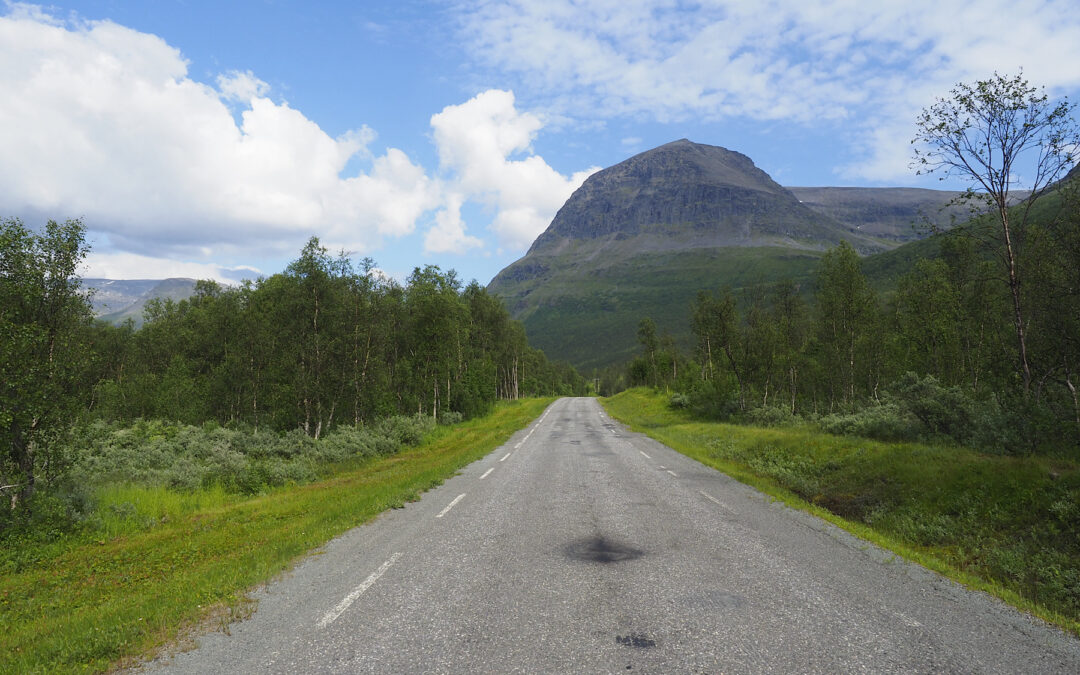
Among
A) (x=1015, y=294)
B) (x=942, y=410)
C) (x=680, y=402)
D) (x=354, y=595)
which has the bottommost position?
(x=680, y=402)

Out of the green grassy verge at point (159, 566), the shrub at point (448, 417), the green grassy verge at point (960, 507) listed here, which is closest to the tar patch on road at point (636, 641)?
the green grassy verge at point (159, 566)

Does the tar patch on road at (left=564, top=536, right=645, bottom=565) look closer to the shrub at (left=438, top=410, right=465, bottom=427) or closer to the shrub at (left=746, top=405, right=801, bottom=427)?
the shrub at (left=746, top=405, right=801, bottom=427)

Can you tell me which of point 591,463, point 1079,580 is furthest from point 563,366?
point 1079,580

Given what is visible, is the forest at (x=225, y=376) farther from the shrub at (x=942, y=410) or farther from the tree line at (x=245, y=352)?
the shrub at (x=942, y=410)

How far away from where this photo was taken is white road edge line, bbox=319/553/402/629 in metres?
5.16

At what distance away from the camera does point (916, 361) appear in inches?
1371

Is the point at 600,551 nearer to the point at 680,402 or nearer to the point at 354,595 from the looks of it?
the point at 354,595

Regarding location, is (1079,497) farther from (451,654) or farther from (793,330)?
(793,330)

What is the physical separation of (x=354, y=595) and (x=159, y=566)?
16.8 ft

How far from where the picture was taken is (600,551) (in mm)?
7391

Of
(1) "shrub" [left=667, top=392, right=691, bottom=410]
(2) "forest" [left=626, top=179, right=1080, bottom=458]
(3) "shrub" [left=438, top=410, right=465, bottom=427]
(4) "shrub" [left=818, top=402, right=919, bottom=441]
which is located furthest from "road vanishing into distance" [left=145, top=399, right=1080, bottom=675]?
(1) "shrub" [left=667, top=392, right=691, bottom=410]

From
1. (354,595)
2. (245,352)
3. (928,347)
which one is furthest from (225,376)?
Result: (928,347)

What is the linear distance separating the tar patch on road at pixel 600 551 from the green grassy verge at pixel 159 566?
4.34 m

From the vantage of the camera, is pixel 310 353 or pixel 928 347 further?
pixel 928 347
